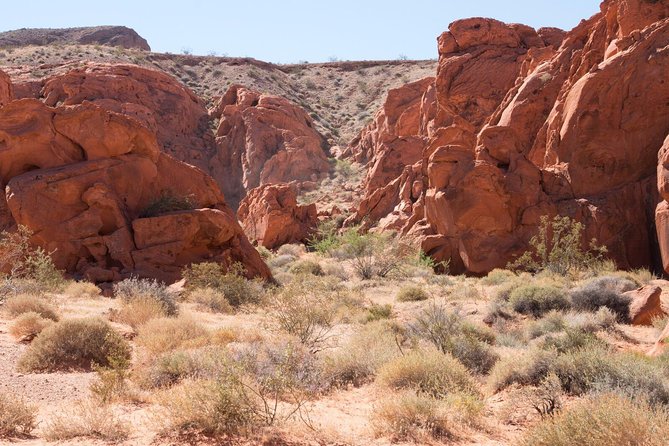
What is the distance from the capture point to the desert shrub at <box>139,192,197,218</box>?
55.1 ft

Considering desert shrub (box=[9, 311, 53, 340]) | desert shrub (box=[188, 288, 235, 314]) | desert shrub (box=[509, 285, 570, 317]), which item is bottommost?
desert shrub (box=[188, 288, 235, 314])

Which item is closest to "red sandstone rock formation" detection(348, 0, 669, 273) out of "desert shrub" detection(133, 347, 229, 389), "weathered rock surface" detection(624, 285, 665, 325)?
"weathered rock surface" detection(624, 285, 665, 325)

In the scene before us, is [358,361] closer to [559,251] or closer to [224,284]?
[224,284]

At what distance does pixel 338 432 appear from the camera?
5.09 metres

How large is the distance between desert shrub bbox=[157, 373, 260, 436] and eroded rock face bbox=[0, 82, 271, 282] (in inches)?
419

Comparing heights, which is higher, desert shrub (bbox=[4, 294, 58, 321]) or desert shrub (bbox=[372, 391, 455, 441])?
desert shrub (bbox=[372, 391, 455, 441])

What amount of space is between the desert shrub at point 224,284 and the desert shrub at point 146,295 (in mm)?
1429

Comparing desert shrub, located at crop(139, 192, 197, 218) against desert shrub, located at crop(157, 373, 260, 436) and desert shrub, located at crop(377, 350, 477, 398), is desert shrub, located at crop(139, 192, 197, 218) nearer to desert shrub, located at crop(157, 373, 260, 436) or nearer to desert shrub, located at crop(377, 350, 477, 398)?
desert shrub, located at crop(377, 350, 477, 398)

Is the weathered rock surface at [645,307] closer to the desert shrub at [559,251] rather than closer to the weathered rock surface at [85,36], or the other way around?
the desert shrub at [559,251]

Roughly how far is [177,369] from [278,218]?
26.1m

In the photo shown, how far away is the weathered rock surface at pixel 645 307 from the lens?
10852 millimetres

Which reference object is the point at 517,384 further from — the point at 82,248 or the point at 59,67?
the point at 59,67

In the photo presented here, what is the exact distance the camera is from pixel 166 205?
16984 mm

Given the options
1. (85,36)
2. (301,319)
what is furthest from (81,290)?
(85,36)
